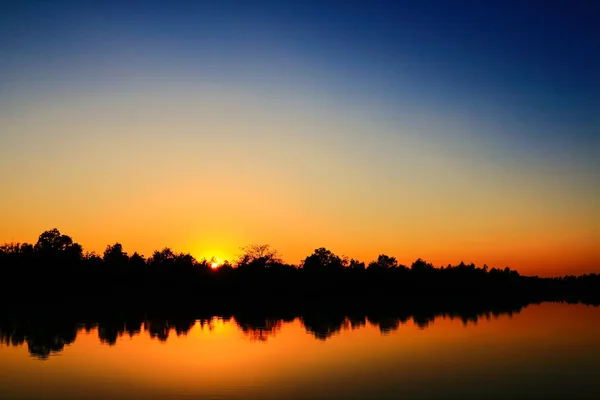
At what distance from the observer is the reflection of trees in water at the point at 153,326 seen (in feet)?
166

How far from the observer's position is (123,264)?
445ft

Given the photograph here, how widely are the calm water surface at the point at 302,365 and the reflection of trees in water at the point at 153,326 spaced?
661 millimetres

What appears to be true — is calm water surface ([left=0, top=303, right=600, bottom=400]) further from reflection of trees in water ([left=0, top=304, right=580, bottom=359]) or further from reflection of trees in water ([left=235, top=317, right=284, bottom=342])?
reflection of trees in water ([left=0, top=304, right=580, bottom=359])

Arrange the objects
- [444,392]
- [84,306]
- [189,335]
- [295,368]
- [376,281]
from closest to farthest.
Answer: [444,392] < [295,368] < [189,335] < [84,306] < [376,281]

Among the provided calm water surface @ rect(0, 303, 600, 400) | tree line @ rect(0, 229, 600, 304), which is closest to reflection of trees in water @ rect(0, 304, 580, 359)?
calm water surface @ rect(0, 303, 600, 400)

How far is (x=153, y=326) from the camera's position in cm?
6644

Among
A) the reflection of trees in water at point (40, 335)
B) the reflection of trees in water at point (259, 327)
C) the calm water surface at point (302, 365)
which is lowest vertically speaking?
the calm water surface at point (302, 365)

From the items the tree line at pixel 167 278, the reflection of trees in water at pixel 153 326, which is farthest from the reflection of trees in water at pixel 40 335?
the tree line at pixel 167 278

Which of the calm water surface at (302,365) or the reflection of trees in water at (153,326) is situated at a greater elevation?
the reflection of trees in water at (153,326)

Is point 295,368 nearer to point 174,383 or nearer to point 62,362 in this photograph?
point 174,383

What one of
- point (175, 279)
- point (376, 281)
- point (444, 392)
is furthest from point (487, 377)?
point (376, 281)

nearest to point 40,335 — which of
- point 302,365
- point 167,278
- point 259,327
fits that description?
point 259,327

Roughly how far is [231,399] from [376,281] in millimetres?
146971

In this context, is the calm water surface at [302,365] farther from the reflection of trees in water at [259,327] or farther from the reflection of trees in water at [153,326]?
the reflection of trees in water at [153,326]
